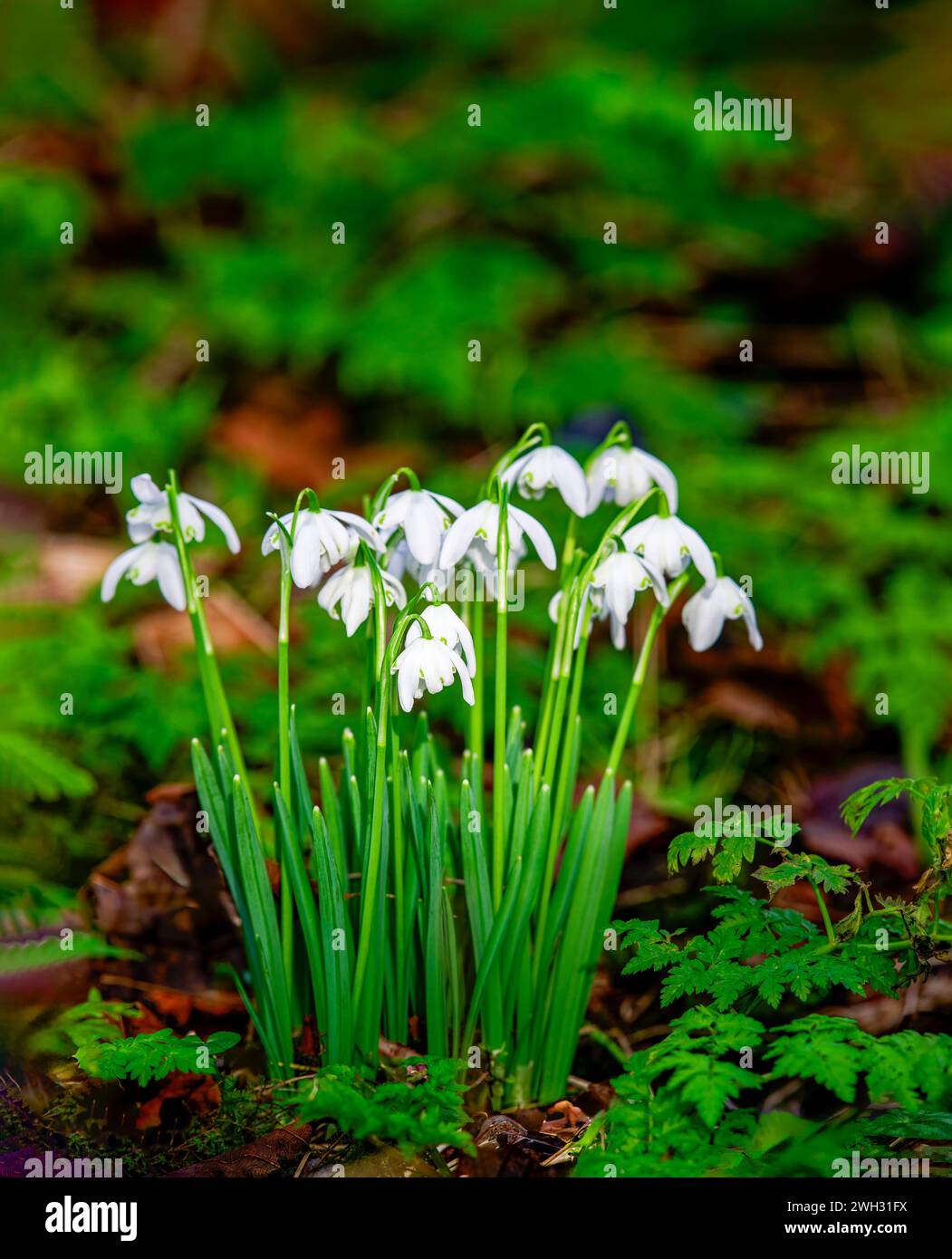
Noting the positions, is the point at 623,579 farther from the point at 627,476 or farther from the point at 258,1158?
the point at 258,1158

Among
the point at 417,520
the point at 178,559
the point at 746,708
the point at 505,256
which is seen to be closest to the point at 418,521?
the point at 417,520

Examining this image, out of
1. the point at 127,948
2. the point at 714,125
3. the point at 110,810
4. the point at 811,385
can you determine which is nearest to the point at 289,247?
the point at 714,125

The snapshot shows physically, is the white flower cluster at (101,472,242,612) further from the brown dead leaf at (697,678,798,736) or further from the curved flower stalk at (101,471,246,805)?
the brown dead leaf at (697,678,798,736)

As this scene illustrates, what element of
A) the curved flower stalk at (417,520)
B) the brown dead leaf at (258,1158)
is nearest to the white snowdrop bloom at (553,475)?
the curved flower stalk at (417,520)

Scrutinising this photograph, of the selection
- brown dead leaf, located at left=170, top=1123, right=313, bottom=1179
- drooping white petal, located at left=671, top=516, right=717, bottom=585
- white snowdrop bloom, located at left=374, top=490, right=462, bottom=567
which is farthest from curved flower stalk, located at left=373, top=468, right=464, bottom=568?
brown dead leaf, located at left=170, top=1123, right=313, bottom=1179

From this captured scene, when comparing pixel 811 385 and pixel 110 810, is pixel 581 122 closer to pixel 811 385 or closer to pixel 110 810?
pixel 811 385

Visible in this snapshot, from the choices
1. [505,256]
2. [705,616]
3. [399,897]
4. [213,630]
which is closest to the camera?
[399,897]
